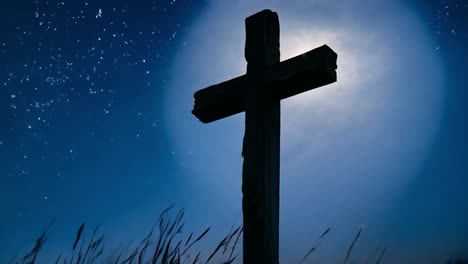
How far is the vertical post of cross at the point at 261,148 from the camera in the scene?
229cm

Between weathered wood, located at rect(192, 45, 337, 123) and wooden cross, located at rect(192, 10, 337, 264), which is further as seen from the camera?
weathered wood, located at rect(192, 45, 337, 123)

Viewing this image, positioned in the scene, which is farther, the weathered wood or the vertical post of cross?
the weathered wood

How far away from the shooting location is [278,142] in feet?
8.35

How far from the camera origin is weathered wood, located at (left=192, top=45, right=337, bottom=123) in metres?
2.47

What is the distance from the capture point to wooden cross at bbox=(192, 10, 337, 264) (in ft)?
7.59

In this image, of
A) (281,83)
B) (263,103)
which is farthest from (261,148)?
(281,83)

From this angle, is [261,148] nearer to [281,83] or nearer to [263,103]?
[263,103]

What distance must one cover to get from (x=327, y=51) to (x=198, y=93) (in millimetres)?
949

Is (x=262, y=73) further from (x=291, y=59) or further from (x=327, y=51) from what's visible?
(x=327, y=51)

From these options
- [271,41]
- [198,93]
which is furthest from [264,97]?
[198,93]

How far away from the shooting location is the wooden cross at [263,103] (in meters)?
2.31

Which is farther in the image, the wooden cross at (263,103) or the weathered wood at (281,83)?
the weathered wood at (281,83)

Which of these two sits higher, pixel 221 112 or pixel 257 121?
pixel 221 112

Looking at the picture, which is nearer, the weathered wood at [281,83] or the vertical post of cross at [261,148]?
the vertical post of cross at [261,148]
